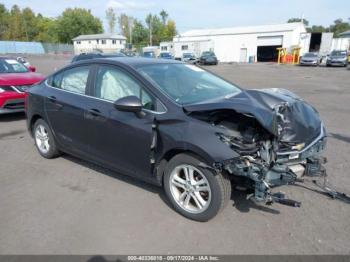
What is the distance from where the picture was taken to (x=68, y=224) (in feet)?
11.3

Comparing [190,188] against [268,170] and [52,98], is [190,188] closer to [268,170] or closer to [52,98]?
[268,170]

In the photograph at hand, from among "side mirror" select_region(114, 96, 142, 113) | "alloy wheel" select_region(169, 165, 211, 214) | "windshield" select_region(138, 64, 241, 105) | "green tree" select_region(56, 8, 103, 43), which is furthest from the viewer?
"green tree" select_region(56, 8, 103, 43)

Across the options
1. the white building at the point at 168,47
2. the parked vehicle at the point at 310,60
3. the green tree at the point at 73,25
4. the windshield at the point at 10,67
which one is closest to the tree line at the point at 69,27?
the green tree at the point at 73,25

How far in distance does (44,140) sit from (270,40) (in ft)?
164

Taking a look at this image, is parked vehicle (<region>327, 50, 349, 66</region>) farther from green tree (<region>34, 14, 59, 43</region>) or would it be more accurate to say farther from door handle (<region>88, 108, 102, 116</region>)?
green tree (<region>34, 14, 59, 43</region>)

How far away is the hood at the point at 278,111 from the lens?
10.3ft

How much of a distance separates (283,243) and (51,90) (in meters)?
4.00

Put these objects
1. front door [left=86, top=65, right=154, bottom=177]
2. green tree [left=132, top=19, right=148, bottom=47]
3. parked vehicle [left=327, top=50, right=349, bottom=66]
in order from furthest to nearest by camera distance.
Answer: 1. green tree [left=132, top=19, right=148, bottom=47]
2. parked vehicle [left=327, top=50, right=349, bottom=66]
3. front door [left=86, top=65, right=154, bottom=177]

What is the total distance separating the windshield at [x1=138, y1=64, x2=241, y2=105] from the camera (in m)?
3.76

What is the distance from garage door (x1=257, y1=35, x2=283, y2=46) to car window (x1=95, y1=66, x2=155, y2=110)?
49746 millimetres

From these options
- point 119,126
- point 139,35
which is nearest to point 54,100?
point 119,126

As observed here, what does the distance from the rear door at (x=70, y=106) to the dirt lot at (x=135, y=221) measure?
0.51m

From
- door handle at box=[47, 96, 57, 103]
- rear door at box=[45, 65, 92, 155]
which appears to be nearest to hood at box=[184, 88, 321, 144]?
rear door at box=[45, 65, 92, 155]

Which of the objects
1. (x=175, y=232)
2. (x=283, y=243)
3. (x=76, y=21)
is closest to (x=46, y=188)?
(x=175, y=232)
